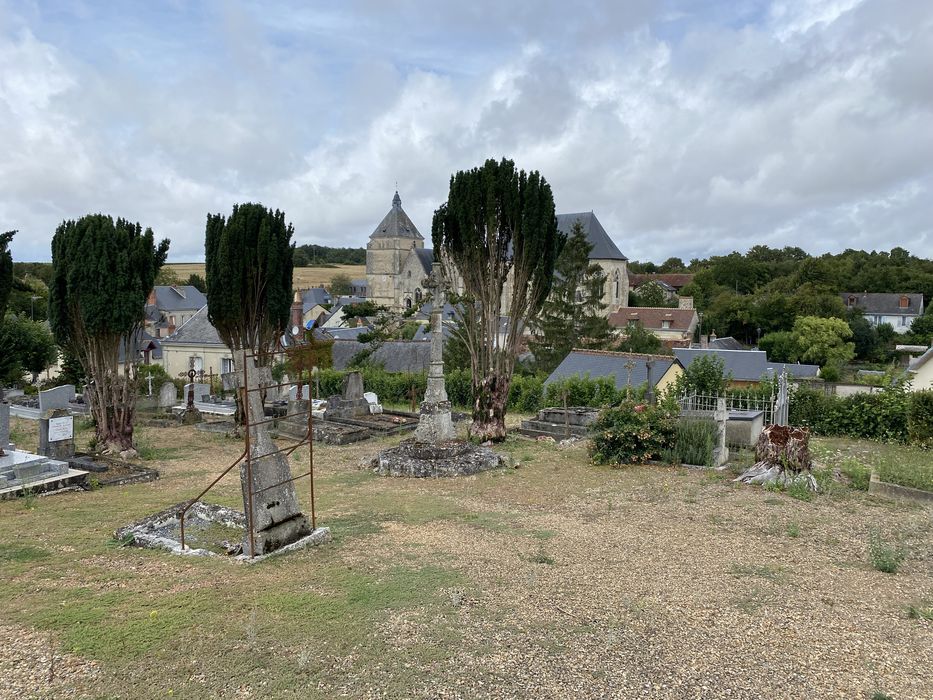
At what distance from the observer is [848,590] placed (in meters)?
5.46

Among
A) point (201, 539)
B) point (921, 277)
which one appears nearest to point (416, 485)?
point (201, 539)

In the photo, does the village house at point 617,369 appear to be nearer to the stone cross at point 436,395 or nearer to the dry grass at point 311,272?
the stone cross at point 436,395

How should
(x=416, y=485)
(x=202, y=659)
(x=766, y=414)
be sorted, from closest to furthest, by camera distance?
1. (x=202, y=659)
2. (x=416, y=485)
3. (x=766, y=414)

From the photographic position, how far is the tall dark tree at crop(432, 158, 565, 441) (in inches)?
539

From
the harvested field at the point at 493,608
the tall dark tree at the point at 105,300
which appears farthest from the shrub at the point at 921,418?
the tall dark tree at the point at 105,300

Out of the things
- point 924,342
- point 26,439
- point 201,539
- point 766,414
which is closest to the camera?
point 201,539

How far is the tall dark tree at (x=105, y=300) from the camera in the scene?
1232cm

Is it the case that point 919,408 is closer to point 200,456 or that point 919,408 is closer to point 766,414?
point 766,414

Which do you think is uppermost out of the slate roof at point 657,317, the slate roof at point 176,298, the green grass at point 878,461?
the slate roof at point 176,298

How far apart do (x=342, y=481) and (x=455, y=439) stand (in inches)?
99.0

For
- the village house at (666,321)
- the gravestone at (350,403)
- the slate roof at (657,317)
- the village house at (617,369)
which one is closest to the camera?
the gravestone at (350,403)

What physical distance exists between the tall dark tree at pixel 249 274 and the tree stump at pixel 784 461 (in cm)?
1138

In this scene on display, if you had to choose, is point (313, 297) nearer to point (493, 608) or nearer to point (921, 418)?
point (921, 418)

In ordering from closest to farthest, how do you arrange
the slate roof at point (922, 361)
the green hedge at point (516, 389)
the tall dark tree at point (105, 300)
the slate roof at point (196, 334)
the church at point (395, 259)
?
the tall dark tree at point (105, 300) → the green hedge at point (516, 389) → the slate roof at point (922, 361) → the slate roof at point (196, 334) → the church at point (395, 259)
